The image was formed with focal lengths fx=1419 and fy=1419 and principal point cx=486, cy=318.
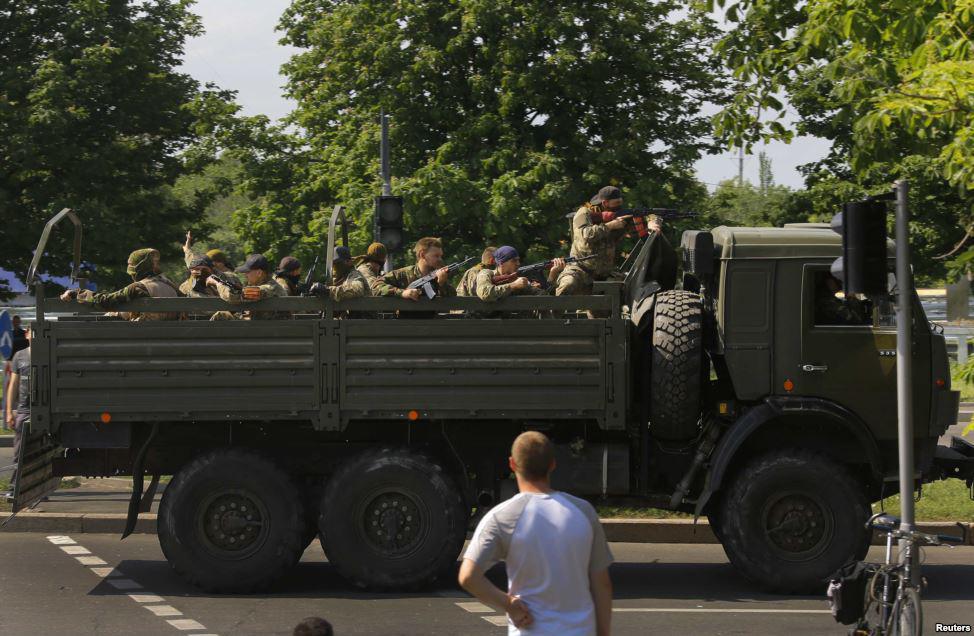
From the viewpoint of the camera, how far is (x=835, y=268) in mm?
8719

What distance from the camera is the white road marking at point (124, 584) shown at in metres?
9.99

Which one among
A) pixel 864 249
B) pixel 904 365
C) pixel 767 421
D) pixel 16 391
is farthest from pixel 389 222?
pixel 904 365

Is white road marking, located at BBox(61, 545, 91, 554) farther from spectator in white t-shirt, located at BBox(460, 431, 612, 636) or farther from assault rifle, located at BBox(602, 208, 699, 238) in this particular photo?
spectator in white t-shirt, located at BBox(460, 431, 612, 636)

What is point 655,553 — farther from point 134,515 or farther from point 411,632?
point 134,515

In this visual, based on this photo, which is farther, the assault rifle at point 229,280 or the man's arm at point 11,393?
the man's arm at point 11,393

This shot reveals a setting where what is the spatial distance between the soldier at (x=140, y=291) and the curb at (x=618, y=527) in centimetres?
259

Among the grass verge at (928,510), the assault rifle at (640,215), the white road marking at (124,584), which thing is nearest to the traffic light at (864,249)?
the assault rifle at (640,215)

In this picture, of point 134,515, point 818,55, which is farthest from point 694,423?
point 818,55

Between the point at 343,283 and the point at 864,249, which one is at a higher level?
the point at 864,249

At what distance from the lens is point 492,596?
16.2ft

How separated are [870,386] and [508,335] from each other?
2.55m

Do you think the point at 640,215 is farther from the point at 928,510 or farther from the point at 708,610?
the point at 928,510

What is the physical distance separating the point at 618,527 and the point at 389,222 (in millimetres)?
5228

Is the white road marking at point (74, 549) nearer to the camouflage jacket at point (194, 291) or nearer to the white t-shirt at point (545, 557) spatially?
the camouflage jacket at point (194, 291)
